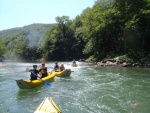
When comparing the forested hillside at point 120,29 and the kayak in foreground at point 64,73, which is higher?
the forested hillside at point 120,29

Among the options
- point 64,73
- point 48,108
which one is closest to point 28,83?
point 64,73

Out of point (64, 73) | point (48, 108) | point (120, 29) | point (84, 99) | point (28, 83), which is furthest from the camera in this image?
point (120, 29)

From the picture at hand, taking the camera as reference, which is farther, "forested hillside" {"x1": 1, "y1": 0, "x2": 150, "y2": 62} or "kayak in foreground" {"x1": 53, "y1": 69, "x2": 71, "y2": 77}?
"forested hillside" {"x1": 1, "y1": 0, "x2": 150, "y2": 62}

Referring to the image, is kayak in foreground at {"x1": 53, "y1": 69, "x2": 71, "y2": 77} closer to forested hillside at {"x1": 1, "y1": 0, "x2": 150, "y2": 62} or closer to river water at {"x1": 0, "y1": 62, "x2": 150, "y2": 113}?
river water at {"x1": 0, "y1": 62, "x2": 150, "y2": 113}

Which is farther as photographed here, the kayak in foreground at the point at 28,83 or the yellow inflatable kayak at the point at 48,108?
the kayak in foreground at the point at 28,83

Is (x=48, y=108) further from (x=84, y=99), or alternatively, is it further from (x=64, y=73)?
(x=64, y=73)

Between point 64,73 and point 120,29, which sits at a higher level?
point 120,29

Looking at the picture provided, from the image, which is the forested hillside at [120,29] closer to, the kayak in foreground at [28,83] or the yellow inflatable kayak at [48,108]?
the kayak in foreground at [28,83]

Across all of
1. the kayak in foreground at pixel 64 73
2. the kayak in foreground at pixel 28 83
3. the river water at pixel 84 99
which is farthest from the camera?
the kayak in foreground at pixel 64 73

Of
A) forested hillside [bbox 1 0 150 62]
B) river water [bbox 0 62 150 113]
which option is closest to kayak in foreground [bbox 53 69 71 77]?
river water [bbox 0 62 150 113]

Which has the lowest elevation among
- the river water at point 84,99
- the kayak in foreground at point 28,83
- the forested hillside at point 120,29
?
the river water at point 84,99

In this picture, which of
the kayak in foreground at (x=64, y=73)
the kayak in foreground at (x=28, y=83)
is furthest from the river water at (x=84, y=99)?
the kayak in foreground at (x=64, y=73)

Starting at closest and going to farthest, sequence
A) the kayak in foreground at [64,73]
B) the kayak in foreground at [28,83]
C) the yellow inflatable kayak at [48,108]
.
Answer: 1. the yellow inflatable kayak at [48,108]
2. the kayak in foreground at [28,83]
3. the kayak in foreground at [64,73]

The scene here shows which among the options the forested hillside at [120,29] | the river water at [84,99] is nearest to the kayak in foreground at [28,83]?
the river water at [84,99]
